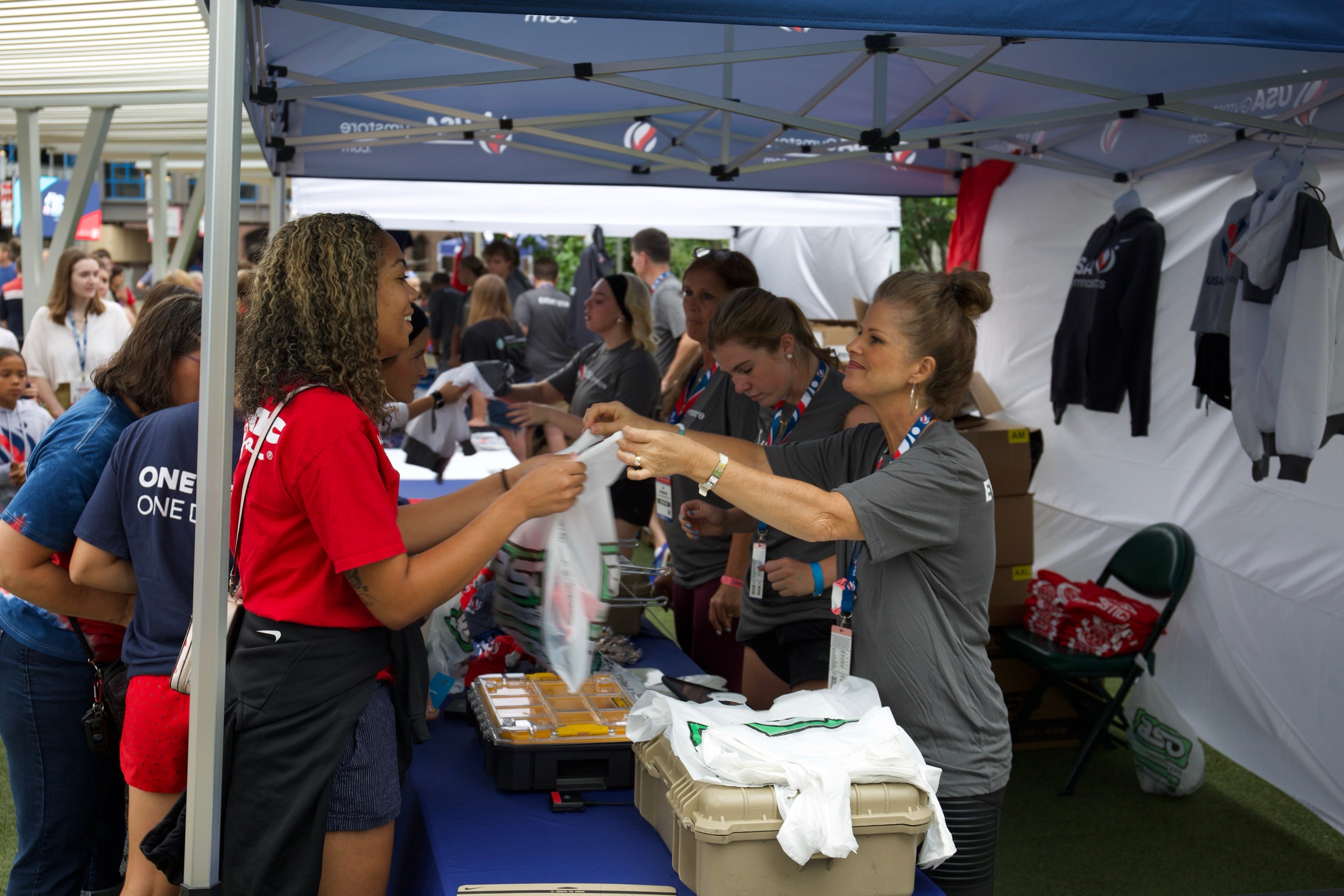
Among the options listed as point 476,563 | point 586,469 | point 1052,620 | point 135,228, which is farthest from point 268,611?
point 135,228

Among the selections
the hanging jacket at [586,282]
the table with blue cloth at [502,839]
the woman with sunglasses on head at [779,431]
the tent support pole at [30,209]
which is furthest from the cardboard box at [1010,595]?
the tent support pole at [30,209]

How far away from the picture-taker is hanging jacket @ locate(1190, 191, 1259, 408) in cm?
367

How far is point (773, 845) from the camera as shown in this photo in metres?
1.54

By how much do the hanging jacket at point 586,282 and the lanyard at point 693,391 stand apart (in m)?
4.28

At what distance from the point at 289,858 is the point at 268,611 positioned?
1.28 ft

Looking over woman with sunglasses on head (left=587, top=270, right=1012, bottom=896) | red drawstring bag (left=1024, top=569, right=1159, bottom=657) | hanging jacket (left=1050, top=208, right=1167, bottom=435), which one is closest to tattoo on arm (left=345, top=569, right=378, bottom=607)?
woman with sunglasses on head (left=587, top=270, right=1012, bottom=896)

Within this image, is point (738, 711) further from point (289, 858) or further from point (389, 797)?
point (289, 858)

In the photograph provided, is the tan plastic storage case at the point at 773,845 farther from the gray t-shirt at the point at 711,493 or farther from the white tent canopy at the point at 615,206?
the white tent canopy at the point at 615,206

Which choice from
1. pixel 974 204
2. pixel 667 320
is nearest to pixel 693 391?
pixel 974 204

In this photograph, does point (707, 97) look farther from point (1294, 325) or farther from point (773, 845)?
point (773, 845)

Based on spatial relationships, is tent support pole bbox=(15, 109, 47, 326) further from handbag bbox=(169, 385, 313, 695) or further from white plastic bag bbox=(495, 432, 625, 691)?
white plastic bag bbox=(495, 432, 625, 691)

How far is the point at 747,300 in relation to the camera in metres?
2.77

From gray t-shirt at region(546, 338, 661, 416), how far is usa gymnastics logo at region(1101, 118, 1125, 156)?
210 centimetres

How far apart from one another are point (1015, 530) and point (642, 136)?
2.27 metres
